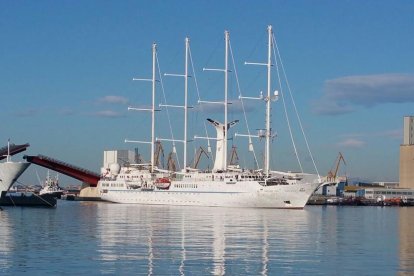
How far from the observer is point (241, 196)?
259 feet

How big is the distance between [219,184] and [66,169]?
2314 centimetres

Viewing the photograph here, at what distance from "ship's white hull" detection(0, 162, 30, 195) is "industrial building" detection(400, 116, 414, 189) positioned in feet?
382

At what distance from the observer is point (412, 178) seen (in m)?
170

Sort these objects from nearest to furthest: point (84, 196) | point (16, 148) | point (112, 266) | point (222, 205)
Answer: point (112, 266), point (222, 205), point (16, 148), point (84, 196)

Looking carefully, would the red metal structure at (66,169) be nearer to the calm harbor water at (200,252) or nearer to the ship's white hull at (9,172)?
the ship's white hull at (9,172)

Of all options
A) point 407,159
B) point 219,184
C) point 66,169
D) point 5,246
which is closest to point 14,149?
point 66,169

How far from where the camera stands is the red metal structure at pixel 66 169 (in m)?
89.7

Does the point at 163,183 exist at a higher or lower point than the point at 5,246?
higher

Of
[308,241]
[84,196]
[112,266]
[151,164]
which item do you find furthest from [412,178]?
[112,266]

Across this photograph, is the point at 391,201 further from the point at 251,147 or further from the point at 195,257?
the point at 195,257

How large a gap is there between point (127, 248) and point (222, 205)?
53.9 meters

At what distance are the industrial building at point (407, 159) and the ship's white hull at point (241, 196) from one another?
307ft

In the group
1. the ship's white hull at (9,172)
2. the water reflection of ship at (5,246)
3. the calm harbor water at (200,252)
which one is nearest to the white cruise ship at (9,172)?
the ship's white hull at (9,172)

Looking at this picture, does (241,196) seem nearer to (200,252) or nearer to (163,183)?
(163,183)
